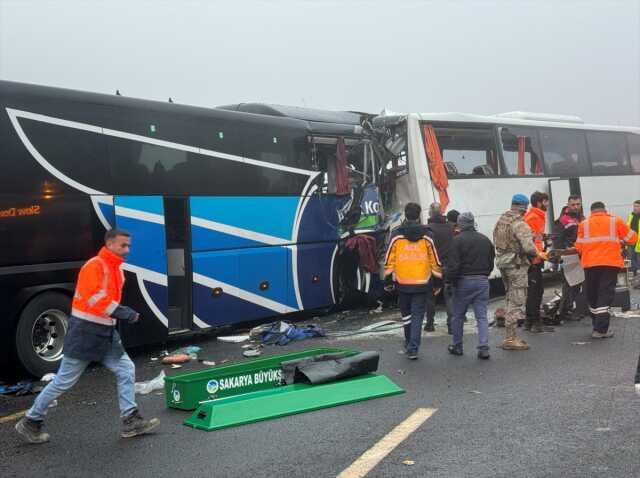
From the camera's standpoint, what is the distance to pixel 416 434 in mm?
5625

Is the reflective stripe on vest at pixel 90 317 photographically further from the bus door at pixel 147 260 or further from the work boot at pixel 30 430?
the bus door at pixel 147 260

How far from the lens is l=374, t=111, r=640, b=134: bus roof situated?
1335 centimetres

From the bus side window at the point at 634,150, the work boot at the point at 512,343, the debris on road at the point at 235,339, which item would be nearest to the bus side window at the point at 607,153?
the bus side window at the point at 634,150

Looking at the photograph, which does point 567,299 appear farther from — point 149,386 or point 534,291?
point 149,386

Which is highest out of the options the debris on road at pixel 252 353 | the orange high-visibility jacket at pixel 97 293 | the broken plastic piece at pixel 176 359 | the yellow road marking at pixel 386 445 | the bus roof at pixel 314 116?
the bus roof at pixel 314 116

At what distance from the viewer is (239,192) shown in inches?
426

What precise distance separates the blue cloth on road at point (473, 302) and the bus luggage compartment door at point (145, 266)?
3755 millimetres

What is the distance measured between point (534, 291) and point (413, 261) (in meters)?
2.44

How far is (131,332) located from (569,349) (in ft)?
17.8

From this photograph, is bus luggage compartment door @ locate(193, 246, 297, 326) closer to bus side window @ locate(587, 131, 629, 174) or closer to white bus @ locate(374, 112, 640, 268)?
white bus @ locate(374, 112, 640, 268)

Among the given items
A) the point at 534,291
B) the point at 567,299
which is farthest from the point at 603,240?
the point at 567,299

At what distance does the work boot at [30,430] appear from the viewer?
5.73 meters

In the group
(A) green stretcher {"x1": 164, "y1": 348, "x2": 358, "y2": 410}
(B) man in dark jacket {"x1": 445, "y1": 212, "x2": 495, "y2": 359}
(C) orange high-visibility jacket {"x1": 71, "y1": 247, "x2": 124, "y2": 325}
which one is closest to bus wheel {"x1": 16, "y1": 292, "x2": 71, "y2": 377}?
(A) green stretcher {"x1": 164, "y1": 348, "x2": 358, "y2": 410}

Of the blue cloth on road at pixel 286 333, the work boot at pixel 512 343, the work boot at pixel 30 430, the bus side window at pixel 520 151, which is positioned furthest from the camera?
the bus side window at pixel 520 151
